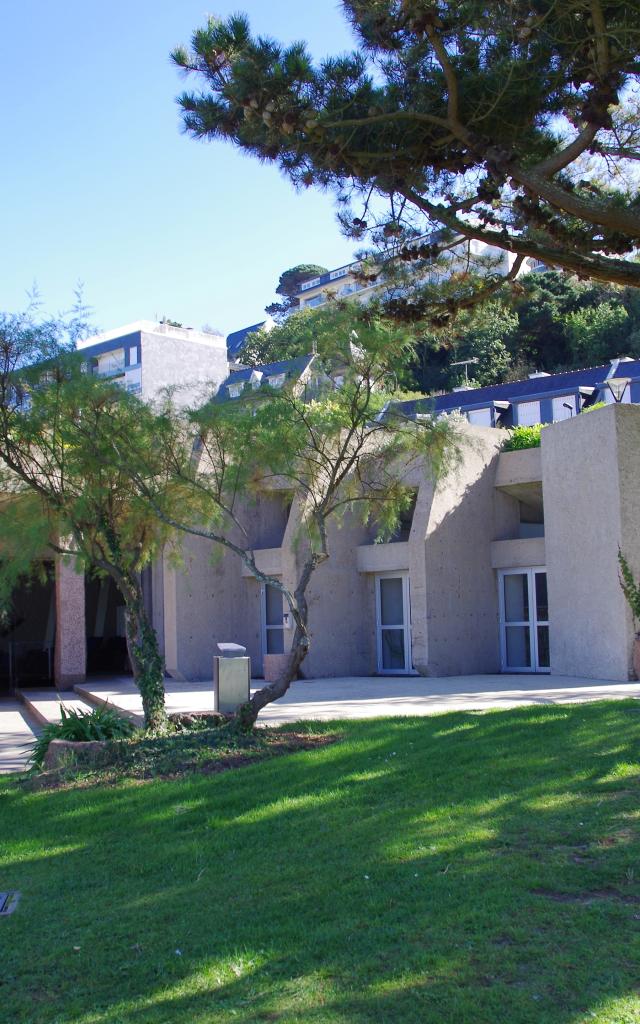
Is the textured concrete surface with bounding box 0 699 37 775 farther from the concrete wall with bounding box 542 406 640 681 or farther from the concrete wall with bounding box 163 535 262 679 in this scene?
the concrete wall with bounding box 542 406 640 681

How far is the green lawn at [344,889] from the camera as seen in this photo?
3930 millimetres

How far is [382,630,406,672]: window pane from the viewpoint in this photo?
2069 cm

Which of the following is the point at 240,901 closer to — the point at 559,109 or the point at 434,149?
the point at 434,149

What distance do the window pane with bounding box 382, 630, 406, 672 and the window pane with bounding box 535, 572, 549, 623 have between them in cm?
310

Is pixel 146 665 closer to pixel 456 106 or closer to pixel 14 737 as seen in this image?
pixel 14 737

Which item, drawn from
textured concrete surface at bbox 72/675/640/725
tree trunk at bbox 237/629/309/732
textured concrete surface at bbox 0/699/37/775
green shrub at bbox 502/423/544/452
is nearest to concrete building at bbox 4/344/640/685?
green shrub at bbox 502/423/544/452

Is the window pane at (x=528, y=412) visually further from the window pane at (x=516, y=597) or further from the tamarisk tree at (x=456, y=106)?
the tamarisk tree at (x=456, y=106)

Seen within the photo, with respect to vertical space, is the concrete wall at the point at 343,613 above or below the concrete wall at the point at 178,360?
below

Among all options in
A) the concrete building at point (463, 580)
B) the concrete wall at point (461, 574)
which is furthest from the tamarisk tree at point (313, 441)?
the concrete wall at point (461, 574)

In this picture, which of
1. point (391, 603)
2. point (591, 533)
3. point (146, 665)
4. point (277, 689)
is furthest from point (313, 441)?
point (391, 603)

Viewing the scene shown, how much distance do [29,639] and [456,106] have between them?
68.5ft

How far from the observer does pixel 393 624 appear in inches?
821

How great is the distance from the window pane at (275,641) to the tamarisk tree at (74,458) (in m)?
10.9

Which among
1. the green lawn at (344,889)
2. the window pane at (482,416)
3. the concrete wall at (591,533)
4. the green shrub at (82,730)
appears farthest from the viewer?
the window pane at (482,416)
